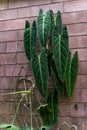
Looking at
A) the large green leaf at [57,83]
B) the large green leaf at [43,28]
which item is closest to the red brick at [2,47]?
the large green leaf at [43,28]

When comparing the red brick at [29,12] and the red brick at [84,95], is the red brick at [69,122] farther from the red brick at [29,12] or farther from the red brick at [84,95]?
the red brick at [29,12]

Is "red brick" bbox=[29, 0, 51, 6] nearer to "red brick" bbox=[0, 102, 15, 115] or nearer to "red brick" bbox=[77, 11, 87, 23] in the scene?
"red brick" bbox=[77, 11, 87, 23]

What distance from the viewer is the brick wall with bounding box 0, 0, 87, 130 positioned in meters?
2.00

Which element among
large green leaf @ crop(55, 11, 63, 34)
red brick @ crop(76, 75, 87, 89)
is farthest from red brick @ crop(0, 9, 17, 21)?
red brick @ crop(76, 75, 87, 89)

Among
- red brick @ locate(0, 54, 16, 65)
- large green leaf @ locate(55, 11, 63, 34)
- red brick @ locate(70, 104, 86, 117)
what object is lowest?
red brick @ locate(70, 104, 86, 117)

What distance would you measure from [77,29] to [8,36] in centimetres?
56

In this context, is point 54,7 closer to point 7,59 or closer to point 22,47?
point 22,47

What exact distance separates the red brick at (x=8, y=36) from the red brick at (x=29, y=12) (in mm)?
150

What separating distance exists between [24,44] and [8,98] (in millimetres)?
448

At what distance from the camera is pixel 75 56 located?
1.97m

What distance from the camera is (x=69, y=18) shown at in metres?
2.08

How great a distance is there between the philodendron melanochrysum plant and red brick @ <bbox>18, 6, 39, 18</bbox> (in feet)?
0.34

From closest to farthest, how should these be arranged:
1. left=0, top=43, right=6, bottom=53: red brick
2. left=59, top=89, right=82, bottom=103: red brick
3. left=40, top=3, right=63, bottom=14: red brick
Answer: left=59, top=89, right=82, bottom=103: red brick < left=40, top=3, right=63, bottom=14: red brick < left=0, top=43, right=6, bottom=53: red brick

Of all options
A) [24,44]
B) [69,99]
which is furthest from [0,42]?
[69,99]
